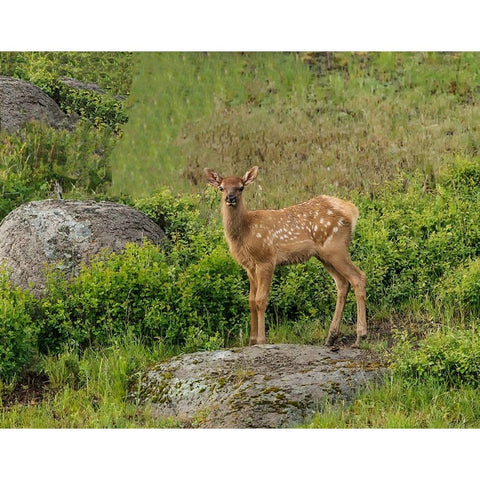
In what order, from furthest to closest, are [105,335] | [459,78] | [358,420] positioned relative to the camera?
1. [459,78]
2. [105,335]
3. [358,420]

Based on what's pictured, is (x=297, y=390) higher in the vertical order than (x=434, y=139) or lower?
lower

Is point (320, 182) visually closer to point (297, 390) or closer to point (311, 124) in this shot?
point (311, 124)

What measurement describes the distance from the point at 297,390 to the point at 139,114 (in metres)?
8.69

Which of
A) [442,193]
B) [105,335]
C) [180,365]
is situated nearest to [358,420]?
[180,365]

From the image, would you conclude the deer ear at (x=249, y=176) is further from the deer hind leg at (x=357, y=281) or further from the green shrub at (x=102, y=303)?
the green shrub at (x=102, y=303)

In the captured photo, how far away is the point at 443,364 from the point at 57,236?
576cm

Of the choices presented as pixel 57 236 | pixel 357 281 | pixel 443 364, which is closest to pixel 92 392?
pixel 57 236

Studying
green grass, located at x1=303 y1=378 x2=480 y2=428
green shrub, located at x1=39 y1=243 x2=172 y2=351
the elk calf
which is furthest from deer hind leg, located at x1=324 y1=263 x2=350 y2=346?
green shrub, located at x1=39 y1=243 x2=172 y2=351

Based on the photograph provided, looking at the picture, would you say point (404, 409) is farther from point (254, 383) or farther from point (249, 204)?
point (249, 204)

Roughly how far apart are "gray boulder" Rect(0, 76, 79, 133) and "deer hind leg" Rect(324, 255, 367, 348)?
756 centimetres

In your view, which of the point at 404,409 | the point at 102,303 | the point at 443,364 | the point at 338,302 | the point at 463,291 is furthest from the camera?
the point at 463,291

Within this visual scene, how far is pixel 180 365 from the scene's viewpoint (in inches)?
484

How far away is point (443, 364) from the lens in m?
11.8

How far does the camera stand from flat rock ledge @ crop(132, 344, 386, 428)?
11172mm
